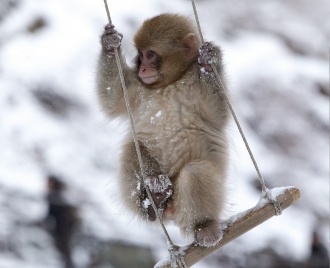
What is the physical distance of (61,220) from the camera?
11078 millimetres

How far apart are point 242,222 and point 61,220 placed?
264 inches

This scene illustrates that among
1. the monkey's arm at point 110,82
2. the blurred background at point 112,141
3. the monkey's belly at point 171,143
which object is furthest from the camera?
the blurred background at point 112,141

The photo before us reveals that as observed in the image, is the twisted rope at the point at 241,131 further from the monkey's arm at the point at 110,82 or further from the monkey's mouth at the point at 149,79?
the monkey's arm at the point at 110,82

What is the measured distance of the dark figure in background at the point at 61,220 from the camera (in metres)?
10.7

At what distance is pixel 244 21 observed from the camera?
12.2 m

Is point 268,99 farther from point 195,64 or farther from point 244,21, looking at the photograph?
point 195,64

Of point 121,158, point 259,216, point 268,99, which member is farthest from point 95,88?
point 268,99

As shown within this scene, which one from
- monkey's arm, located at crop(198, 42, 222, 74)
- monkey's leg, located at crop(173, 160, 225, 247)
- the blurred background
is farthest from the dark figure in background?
monkey's arm, located at crop(198, 42, 222, 74)

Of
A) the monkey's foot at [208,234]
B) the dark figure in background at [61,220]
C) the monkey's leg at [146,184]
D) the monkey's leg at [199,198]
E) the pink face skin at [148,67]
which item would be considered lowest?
the monkey's foot at [208,234]

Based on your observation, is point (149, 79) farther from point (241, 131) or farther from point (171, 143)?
point (241, 131)

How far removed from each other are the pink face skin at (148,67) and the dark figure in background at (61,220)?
18.4 feet

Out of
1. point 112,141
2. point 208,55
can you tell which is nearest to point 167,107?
point 208,55

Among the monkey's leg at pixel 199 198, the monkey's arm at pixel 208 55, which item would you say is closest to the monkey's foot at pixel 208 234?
the monkey's leg at pixel 199 198

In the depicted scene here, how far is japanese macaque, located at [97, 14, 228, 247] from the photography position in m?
5.09
